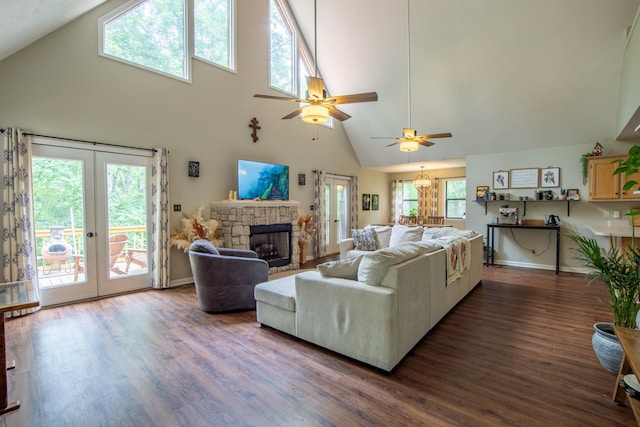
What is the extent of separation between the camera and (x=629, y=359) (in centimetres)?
149

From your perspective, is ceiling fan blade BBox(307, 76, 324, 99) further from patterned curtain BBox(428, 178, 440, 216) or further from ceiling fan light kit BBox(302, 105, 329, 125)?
patterned curtain BBox(428, 178, 440, 216)

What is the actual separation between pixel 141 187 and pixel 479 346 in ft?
16.2

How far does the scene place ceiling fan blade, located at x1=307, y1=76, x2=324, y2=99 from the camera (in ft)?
10.3

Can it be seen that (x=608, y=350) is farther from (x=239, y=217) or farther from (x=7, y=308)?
(x=239, y=217)

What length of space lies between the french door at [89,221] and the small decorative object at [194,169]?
0.63 meters

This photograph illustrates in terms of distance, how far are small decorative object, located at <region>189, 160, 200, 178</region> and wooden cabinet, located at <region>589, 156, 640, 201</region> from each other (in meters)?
7.11

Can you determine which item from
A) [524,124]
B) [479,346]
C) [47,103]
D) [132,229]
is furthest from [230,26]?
[479,346]

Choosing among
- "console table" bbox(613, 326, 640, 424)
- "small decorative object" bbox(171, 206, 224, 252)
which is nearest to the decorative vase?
"small decorative object" bbox(171, 206, 224, 252)

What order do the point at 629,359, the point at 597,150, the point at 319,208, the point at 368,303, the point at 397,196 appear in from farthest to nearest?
the point at 397,196 < the point at 319,208 < the point at 597,150 < the point at 368,303 < the point at 629,359

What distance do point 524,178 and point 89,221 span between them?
25.9ft

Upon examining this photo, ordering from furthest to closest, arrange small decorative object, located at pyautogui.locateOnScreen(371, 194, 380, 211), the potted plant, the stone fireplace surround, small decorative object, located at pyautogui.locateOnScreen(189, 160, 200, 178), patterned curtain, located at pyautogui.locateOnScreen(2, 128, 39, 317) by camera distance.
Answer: small decorative object, located at pyautogui.locateOnScreen(371, 194, 380, 211)
the stone fireplace surround
small decorative object, located at pyautogui.locateOnScreen(189, 160, 200, 178)
patterned curtain, located at pyautogui.locateOnScreen(2, 128, 39, 317)
the potted plant

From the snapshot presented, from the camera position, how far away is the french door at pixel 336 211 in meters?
8.04

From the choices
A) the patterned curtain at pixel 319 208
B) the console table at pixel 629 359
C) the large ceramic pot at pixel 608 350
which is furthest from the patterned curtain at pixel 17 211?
the large ceramic pot at pixel 608 350

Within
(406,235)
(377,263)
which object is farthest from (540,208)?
(377,263)
